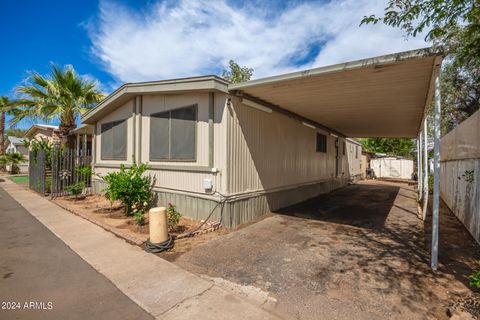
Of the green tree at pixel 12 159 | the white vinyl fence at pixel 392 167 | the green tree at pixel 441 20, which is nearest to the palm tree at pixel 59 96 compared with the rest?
the green tree at pixel 441 20

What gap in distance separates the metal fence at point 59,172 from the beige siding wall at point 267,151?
20.2 feet

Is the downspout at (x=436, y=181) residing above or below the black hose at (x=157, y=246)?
above

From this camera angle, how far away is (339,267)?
3455mm

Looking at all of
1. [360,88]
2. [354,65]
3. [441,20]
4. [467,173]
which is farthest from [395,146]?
[354,65]

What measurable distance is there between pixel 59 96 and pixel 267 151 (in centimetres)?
899

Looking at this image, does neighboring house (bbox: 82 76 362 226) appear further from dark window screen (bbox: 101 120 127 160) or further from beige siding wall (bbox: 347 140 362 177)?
beige siding wall (bbox: 347 140 362 177)

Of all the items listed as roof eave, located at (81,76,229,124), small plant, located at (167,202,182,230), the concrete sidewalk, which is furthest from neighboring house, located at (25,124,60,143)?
small plant, located at (167,202,182,230)

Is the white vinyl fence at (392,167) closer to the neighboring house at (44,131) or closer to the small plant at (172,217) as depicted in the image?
the small plant at (172,217)

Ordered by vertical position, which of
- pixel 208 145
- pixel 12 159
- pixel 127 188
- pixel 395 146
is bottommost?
pixel 127 188

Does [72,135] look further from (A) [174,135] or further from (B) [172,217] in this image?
(B) [172,217]

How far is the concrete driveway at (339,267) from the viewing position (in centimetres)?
255

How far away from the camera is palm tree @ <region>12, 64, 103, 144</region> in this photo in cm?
931

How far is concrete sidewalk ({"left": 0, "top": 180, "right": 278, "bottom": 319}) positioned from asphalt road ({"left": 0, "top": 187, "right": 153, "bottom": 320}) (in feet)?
0.41

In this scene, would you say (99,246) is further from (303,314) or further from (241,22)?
(241,22)
